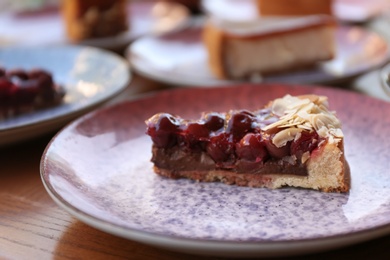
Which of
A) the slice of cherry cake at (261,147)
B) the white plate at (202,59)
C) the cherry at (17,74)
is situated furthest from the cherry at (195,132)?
the cherry at (17,74)

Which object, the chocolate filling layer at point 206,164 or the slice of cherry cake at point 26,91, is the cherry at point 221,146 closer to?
the chocolate filling layer at point 206,164

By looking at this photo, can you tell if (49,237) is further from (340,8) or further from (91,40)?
(340,8)

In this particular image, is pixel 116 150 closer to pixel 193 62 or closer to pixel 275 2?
pixel 193 62

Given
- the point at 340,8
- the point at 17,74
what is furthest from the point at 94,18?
the point at 340,8

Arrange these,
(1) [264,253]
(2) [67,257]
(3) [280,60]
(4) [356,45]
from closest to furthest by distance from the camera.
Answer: (1) [264,253] → (2) [67,257] → (3) [280,60] → (4) [356,45]

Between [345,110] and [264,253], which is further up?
[345,110]

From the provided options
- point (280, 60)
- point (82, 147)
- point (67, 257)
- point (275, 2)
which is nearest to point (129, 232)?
point (67, 257)

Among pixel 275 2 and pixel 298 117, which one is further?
pixel 275 2
